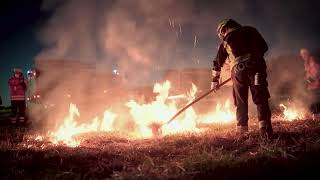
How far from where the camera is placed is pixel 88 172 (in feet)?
16.0

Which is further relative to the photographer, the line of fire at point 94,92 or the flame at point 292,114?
the line of fire at point 94,92

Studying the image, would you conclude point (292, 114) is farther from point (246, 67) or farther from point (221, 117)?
point (246, 67)

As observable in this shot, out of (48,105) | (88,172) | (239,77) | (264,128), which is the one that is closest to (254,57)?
(239,77)

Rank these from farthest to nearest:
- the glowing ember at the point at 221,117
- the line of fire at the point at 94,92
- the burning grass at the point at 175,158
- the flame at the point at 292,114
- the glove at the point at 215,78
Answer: the line of fire at the point at 94,92 → the glowing ember at the point at 221,117 → the flame at the point at 292,114 → the glove at the point at 215,78 → the burning grass at the point at 175,158

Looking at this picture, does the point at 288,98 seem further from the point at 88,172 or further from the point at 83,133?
the point at 88,172

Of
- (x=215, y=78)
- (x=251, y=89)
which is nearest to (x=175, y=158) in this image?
(x=251, y=89)

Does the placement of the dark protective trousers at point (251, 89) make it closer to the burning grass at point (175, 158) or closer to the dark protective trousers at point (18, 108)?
the burning grass at point (175, 158)

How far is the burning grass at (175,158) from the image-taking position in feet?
15.2

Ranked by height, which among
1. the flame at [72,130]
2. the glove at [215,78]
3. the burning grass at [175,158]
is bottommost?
the burning grass at [175,158]

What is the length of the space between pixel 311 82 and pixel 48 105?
10.1m

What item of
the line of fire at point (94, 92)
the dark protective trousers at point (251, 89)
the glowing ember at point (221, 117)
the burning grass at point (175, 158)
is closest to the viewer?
the burning grass at point (175, 158)

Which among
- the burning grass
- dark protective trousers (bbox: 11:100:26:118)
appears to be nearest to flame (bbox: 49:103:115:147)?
the burning grass

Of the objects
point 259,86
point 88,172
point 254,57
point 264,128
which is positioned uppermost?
point 254,57

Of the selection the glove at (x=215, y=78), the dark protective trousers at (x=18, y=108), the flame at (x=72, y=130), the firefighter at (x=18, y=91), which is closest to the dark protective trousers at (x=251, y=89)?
the glove at (x=215, y=78)
